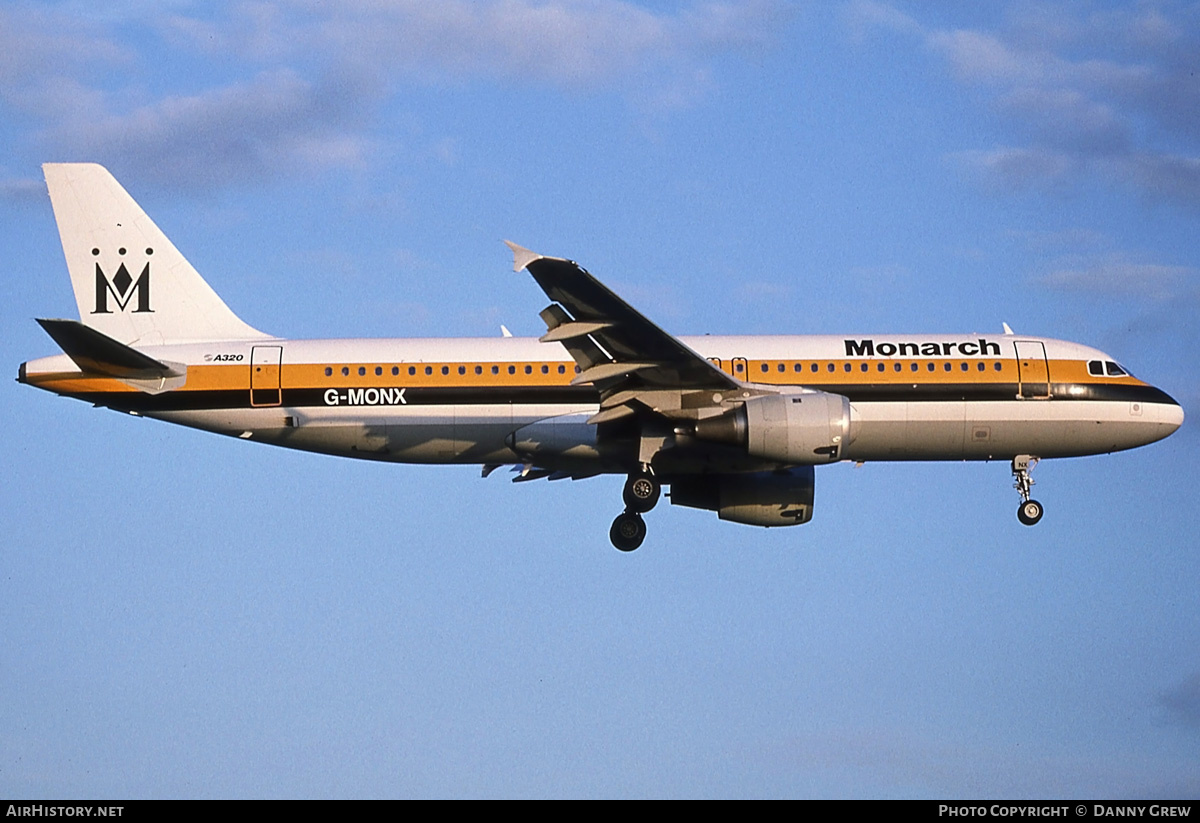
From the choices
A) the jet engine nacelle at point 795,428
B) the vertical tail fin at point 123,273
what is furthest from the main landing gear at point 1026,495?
the vertical tail fin at point 123,273

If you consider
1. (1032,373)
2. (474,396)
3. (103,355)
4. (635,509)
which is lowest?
(635,509)

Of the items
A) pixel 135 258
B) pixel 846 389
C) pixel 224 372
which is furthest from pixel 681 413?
pixel 135 258

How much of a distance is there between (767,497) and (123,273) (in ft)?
61.2

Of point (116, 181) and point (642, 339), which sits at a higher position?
point (116, 181)

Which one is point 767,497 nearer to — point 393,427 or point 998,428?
point 998,428

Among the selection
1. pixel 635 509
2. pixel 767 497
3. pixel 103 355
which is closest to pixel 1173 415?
pixel 767 497

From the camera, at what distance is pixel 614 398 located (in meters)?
37.2

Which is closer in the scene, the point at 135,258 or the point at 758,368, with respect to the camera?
the point at 758,368

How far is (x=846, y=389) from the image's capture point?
39688 mm

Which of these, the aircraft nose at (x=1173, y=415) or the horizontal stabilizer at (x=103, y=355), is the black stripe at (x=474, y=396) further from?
the aircraft nose at (x=1173, y=415)

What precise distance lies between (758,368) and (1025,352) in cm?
715

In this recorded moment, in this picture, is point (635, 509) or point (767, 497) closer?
point (635, 509)

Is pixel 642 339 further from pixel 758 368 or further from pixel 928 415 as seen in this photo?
pixel 928 415

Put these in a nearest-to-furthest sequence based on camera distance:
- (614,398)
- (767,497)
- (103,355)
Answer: (614,398) < (103,355) < (767,497)
